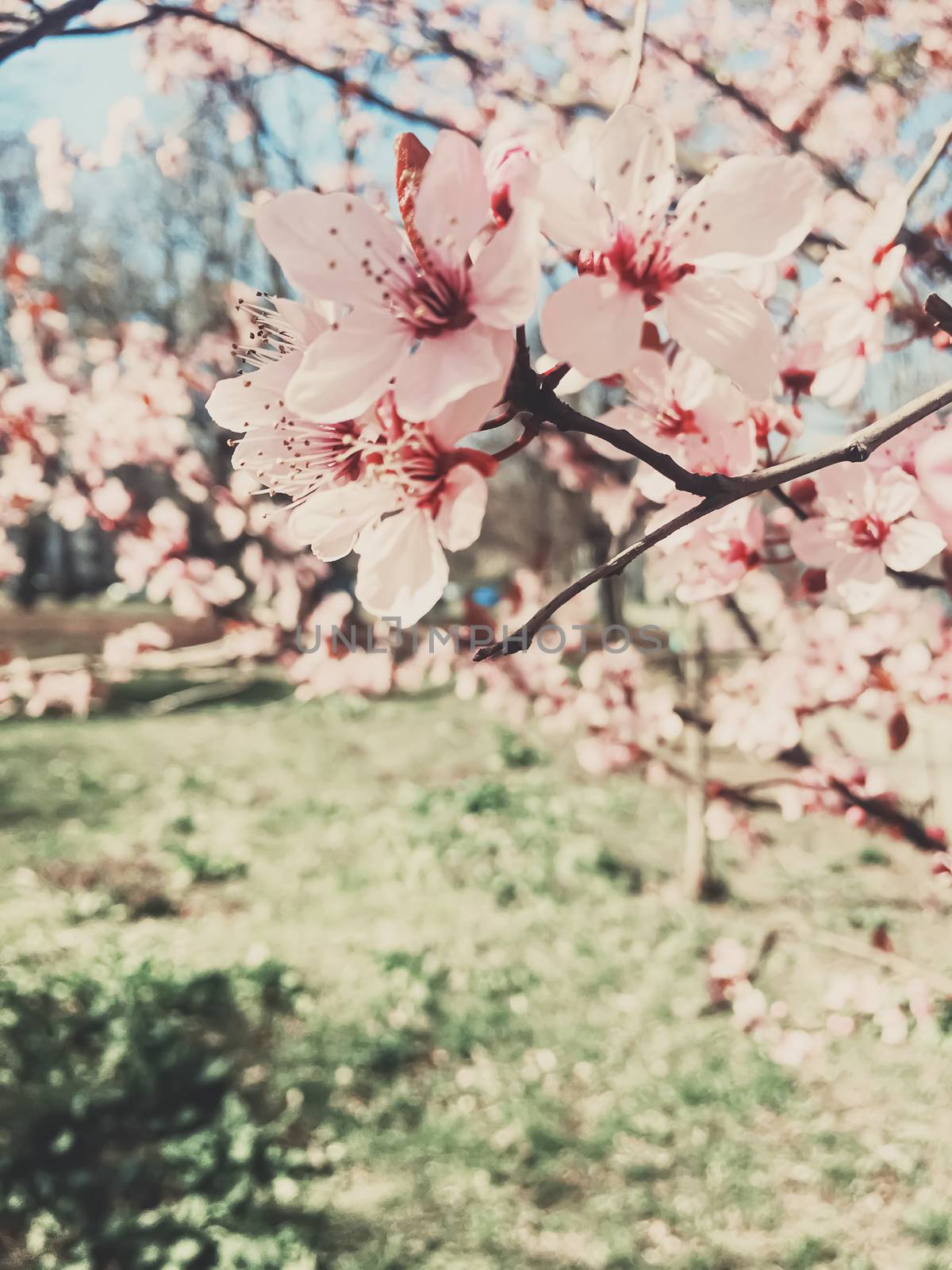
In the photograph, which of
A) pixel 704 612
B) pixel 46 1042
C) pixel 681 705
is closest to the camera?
pixel 46 1042

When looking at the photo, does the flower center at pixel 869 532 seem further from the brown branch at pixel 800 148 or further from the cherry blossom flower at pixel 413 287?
the brown branch at pixel 800 148

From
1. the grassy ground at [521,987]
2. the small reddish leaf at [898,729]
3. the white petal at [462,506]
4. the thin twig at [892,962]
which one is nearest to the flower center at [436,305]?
the white petal at [462,506]

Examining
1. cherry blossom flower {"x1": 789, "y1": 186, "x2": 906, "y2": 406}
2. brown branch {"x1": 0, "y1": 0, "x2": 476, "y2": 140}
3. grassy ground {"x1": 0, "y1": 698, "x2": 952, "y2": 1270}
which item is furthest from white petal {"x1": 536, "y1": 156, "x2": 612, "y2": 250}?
grassy ground {"x1": 0, "y1": 698, "x2": 952, "y2": 1270}

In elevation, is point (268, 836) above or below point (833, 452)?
below

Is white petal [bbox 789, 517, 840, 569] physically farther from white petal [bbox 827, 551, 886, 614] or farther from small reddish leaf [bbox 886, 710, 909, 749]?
small reddish leaf [bbox 886, 710, 909, 749]

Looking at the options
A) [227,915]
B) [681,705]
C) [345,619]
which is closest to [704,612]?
[681,705]

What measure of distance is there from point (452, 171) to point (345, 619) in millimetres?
4651

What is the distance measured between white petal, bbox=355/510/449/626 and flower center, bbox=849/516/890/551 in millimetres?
496

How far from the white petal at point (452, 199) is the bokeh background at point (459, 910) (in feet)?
0.57

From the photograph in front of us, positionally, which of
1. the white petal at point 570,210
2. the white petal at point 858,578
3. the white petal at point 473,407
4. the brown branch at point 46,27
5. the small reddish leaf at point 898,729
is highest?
the brown branch at point 46,27

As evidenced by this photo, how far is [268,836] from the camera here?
5.89 metres

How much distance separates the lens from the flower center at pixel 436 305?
616 mm

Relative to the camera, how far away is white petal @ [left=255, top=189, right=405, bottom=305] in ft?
1.99

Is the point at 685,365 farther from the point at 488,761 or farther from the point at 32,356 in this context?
the point at 488,761
